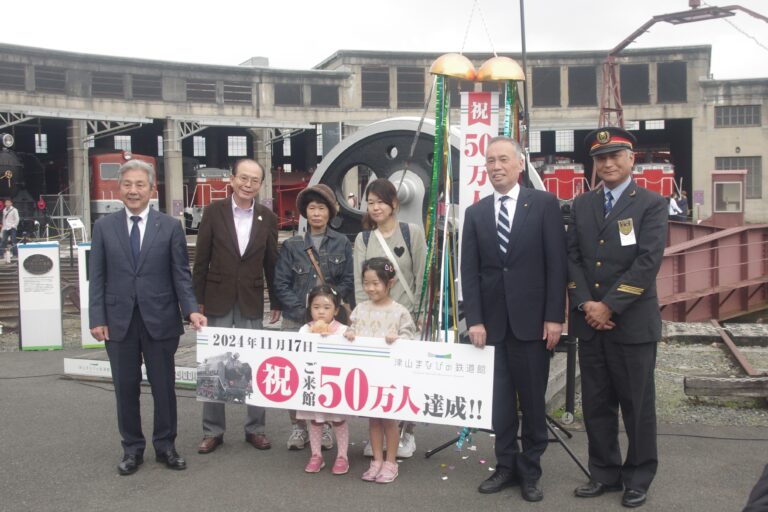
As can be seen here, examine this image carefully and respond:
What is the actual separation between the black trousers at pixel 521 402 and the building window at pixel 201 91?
32627mm

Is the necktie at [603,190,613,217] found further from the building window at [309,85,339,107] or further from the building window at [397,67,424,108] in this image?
the building window at [397,67,424,108]

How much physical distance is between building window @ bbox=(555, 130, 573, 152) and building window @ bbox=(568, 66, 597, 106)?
6.34 metres

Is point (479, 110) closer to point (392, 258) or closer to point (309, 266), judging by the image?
point (392, 258)

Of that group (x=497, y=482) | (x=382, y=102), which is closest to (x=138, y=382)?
(x=497, y=482)

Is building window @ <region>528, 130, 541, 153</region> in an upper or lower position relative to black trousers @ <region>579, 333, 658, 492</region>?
upper

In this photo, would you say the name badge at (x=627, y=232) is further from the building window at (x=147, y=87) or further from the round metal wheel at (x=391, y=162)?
the building window at (x=147, y=87)

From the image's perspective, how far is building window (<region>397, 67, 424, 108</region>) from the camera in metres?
38.9

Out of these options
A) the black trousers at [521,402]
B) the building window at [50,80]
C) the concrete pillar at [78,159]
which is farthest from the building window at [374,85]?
the black trousers at [521,402]

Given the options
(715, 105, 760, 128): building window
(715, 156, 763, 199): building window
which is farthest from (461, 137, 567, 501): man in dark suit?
(715, 105, 760, 128): building window

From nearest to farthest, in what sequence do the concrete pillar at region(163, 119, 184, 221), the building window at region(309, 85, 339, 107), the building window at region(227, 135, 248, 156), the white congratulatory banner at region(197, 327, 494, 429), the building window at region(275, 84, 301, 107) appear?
the white congratulatory banner at region(197, 327, 494, 429) → the concrete pillar at region(163, 119, 184, 221) → the building window at region(275, 84, 301, 107) → the building window at region(309, 85, 339, 107) → the building window at region(227, 135, 248, 156)

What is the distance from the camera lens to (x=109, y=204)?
30.6 meters

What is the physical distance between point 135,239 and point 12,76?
2890 cm

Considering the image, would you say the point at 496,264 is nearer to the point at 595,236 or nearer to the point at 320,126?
the point at 595,236

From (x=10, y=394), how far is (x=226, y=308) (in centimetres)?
327
